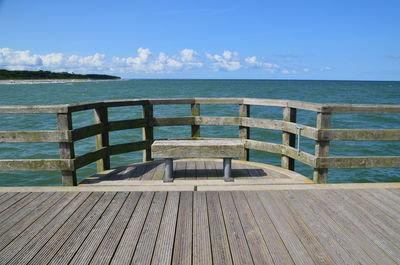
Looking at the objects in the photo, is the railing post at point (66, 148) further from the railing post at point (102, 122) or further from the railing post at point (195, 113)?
the railing post at point (195, 113)

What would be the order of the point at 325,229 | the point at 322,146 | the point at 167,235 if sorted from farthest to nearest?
the point at 322,146, the point at 325,229, the point at 167,235

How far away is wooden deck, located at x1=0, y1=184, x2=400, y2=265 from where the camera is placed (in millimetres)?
2539

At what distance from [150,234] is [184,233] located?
317mm

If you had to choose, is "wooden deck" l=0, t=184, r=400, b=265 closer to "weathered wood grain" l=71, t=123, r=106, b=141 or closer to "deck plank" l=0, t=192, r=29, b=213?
"deck plank" l=0, t=192, r=29, b=213

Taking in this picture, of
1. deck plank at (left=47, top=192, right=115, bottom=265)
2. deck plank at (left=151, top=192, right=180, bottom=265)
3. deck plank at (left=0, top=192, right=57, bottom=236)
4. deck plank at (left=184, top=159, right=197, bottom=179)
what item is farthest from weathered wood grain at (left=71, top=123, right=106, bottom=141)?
deck plank at (left=151, top=192, right=180, bottom=265)

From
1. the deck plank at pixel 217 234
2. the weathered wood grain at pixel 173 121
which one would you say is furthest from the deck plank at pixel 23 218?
the weathered wood grain at pixel 173 121

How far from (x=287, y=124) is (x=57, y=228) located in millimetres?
3684

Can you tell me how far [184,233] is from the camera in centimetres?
289

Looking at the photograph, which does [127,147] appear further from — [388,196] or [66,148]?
[388,196]

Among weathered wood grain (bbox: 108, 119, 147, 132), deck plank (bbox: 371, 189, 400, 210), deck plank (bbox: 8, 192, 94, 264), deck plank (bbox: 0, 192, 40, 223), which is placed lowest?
deck plank (bbox: 0, 192, 40, 223)

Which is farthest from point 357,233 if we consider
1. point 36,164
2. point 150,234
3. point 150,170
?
point 36,164

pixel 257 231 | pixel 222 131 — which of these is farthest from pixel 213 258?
pixel 222 131

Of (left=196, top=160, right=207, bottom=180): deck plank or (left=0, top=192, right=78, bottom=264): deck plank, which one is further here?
(left=196, top=160, right=207, bottom=180): deck plank

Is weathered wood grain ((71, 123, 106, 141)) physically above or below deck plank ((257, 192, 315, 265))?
above
